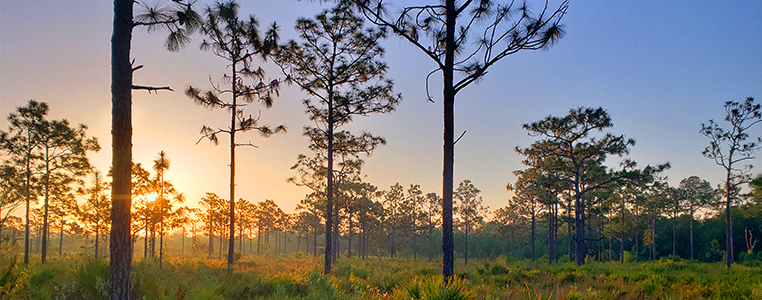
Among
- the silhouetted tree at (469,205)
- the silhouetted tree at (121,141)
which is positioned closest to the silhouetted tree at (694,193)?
the silhouetted tree at (469,205)

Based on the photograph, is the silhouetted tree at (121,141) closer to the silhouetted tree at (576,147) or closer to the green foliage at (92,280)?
the green foliage at (92,280)

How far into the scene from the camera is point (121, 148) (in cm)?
672

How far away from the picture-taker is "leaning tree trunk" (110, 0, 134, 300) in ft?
21.0

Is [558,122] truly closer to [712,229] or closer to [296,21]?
[296,21]

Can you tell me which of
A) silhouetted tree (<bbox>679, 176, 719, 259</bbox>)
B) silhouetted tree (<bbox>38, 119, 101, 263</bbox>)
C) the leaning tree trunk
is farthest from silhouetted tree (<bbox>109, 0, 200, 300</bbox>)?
silhouetted tree (<bbox>679, 176, 719, 259</bbox>)

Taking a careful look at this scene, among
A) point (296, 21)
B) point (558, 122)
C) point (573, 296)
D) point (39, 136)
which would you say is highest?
point (296, 21)

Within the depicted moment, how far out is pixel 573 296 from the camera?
589cm

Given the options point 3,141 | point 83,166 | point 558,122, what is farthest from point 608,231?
point 3,141

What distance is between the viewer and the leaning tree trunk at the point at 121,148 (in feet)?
21.0

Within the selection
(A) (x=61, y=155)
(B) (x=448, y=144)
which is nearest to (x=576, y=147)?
(B) (x=448, y=144)

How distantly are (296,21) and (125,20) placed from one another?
10.5 metres

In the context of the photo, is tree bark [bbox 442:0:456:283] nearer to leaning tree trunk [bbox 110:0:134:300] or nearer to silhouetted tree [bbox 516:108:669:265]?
leaning tree trunk [bbox 110:0:134:300]

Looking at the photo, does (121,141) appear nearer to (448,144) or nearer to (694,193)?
(448,144)

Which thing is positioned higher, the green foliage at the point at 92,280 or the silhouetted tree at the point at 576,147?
the silhouetted tree at the point at 576,147
